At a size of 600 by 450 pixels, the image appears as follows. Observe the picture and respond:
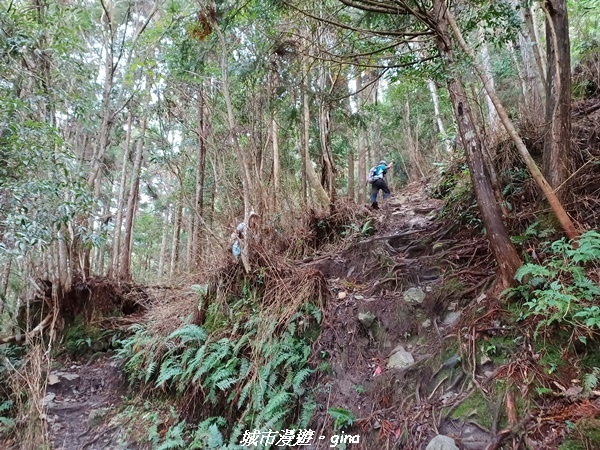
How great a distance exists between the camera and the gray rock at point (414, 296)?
4070 millimetres

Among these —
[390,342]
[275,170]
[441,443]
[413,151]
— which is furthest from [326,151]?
[441,443]

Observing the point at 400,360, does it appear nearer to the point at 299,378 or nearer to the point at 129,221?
the point at 299,378

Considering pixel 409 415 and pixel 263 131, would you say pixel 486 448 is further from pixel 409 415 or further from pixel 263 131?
pixel 263 131

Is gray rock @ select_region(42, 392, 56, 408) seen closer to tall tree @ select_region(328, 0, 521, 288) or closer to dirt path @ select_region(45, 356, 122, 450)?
dirt path @ select_region(45, 356, 122, 450)

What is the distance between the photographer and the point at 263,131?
7605 millimetres

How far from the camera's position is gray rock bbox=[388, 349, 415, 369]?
353cm

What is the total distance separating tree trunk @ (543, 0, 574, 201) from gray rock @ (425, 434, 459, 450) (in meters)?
2.77

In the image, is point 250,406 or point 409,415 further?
point 250,406

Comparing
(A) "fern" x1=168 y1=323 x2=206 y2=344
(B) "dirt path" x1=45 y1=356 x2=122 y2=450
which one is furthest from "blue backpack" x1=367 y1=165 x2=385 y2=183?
(B) "dirt path" x1=45 y1=356 x2=122 y2=450

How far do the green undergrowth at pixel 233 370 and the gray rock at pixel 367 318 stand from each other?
58cm

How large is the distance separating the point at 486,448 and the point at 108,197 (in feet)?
46.1

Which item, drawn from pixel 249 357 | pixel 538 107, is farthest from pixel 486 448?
pixel 538 107

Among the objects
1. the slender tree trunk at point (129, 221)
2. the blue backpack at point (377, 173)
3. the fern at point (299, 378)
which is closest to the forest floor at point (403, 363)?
the fern at point (299, 378)

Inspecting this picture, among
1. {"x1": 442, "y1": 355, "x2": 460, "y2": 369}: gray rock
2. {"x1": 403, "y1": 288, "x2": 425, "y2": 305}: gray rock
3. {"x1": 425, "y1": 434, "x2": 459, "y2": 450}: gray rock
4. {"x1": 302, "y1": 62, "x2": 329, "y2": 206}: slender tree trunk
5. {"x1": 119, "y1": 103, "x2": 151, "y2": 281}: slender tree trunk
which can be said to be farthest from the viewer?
{"x1": 119, "y1": 103, "x2": 151, "y2": 281}: slender tree trunk
